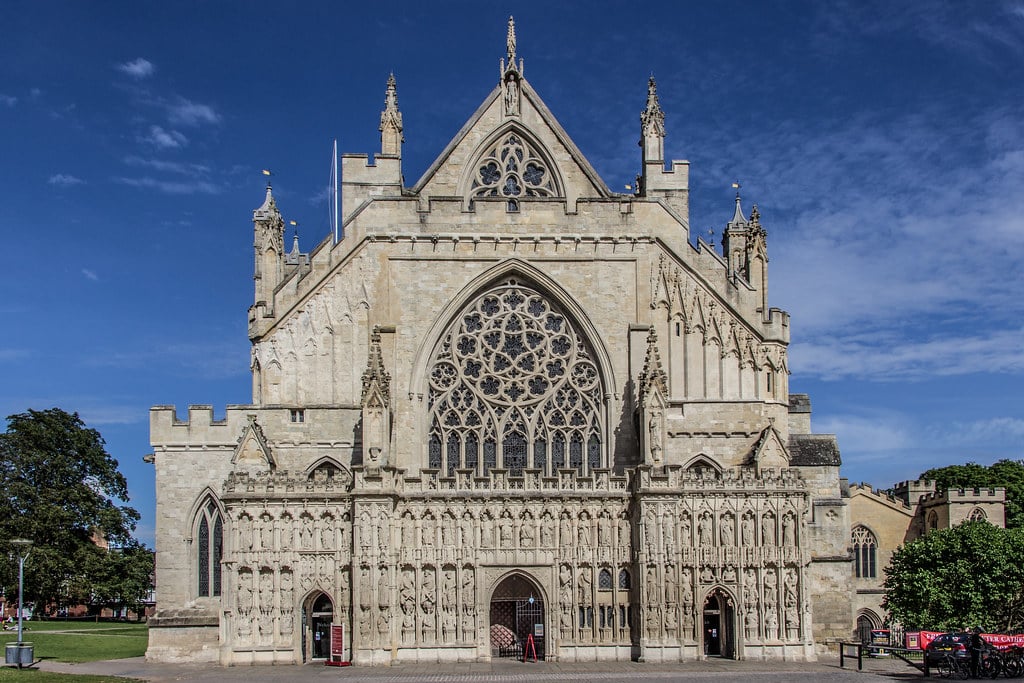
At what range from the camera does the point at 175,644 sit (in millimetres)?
32125

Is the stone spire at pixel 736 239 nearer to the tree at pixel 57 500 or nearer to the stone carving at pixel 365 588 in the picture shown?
the stone carving at pixel 365 588

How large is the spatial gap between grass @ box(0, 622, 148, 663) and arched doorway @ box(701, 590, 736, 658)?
60.3 ft

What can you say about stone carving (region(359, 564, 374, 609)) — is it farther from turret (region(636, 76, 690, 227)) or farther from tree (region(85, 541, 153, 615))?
tree (region(85, 541, 153, 615))

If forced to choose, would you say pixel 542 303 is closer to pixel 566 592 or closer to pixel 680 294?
pixel 680 294

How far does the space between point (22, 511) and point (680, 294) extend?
33226 mm

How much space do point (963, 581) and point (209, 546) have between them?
84.9 feet

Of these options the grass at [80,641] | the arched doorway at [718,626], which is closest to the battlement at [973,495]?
the arched doorway at [718,626]

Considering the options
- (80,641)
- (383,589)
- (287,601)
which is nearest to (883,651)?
(383,589)

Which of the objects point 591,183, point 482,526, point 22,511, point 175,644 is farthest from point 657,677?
point 22,511

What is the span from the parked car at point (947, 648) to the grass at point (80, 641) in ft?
78.9

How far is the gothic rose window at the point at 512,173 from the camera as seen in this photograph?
3700 cm

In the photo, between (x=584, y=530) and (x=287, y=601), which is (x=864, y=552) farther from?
(x=287, y=601)

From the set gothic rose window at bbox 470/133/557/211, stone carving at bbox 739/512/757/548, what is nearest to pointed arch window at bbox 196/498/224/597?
gothic rose window at bbox 470/133/557/211

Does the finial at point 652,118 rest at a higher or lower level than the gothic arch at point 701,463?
higher
